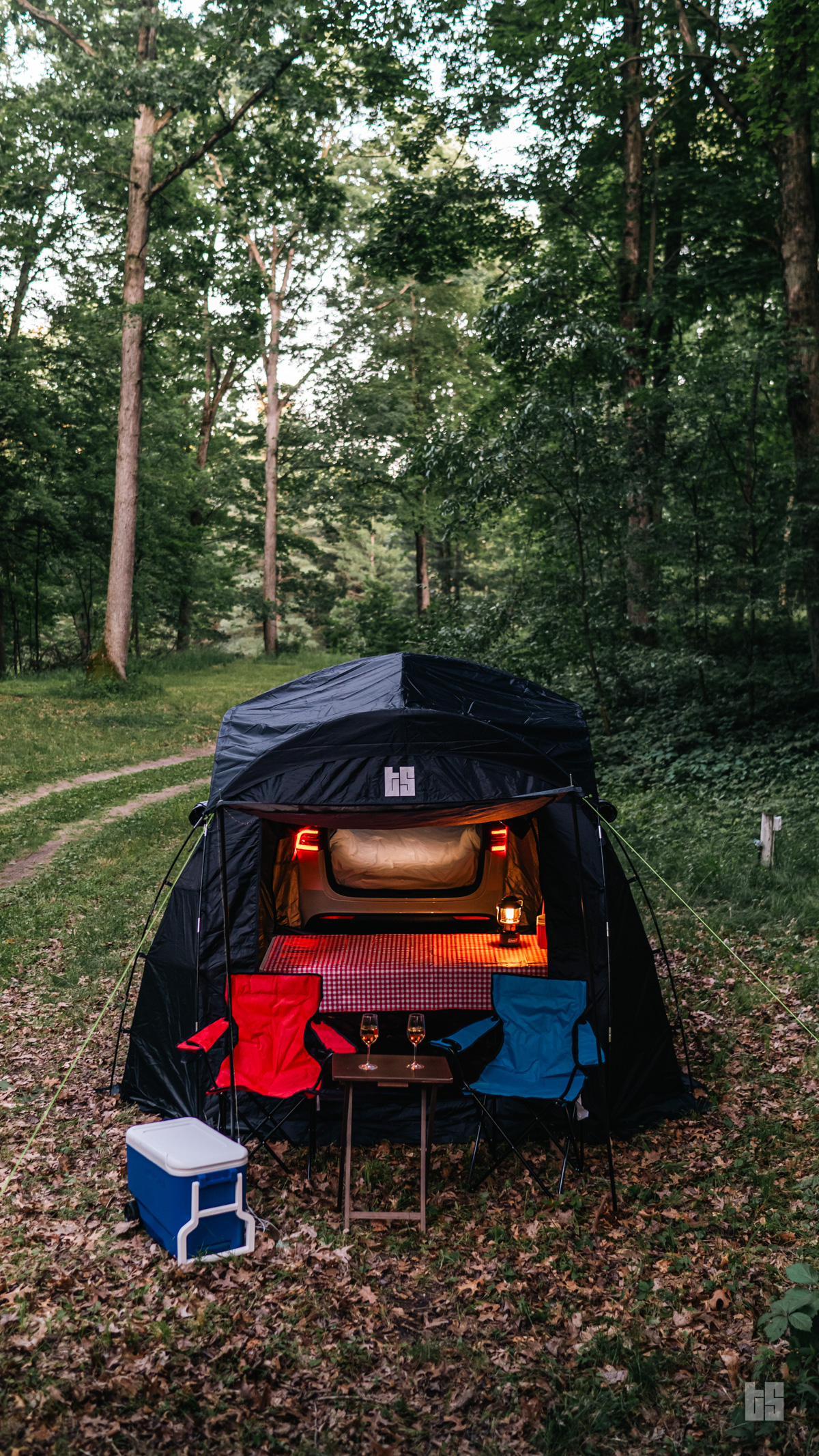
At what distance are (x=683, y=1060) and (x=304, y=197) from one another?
1639cm

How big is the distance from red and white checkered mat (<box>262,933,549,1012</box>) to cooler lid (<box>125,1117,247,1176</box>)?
117 cm

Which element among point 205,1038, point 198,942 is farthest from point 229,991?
point 198,942

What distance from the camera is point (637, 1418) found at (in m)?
3.07

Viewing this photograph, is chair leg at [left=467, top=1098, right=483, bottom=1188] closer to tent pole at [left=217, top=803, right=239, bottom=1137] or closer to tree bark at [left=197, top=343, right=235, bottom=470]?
tent pole at [left=217, top=803, right=239, bottom=1137]

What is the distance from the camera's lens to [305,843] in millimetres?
6383

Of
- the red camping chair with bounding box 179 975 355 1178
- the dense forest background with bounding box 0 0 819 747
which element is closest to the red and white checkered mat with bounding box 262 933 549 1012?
the red camping chair with bounding box 179 975 355 1178

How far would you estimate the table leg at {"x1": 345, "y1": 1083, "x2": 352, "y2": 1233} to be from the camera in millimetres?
4219

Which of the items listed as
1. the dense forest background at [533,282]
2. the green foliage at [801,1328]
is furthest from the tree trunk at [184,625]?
the green foliage at [801,1328]

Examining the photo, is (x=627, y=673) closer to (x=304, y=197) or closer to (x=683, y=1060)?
(x=683, y=1060)

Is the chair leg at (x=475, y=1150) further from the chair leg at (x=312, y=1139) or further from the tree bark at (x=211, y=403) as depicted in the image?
the tree bark at (x=211, y=403)

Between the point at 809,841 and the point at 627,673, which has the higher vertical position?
the point at 627,673

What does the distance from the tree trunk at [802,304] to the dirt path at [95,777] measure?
9104mm

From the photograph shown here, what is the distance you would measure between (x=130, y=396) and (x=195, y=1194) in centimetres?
1637

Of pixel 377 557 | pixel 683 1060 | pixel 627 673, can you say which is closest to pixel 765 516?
pixel 627 673
